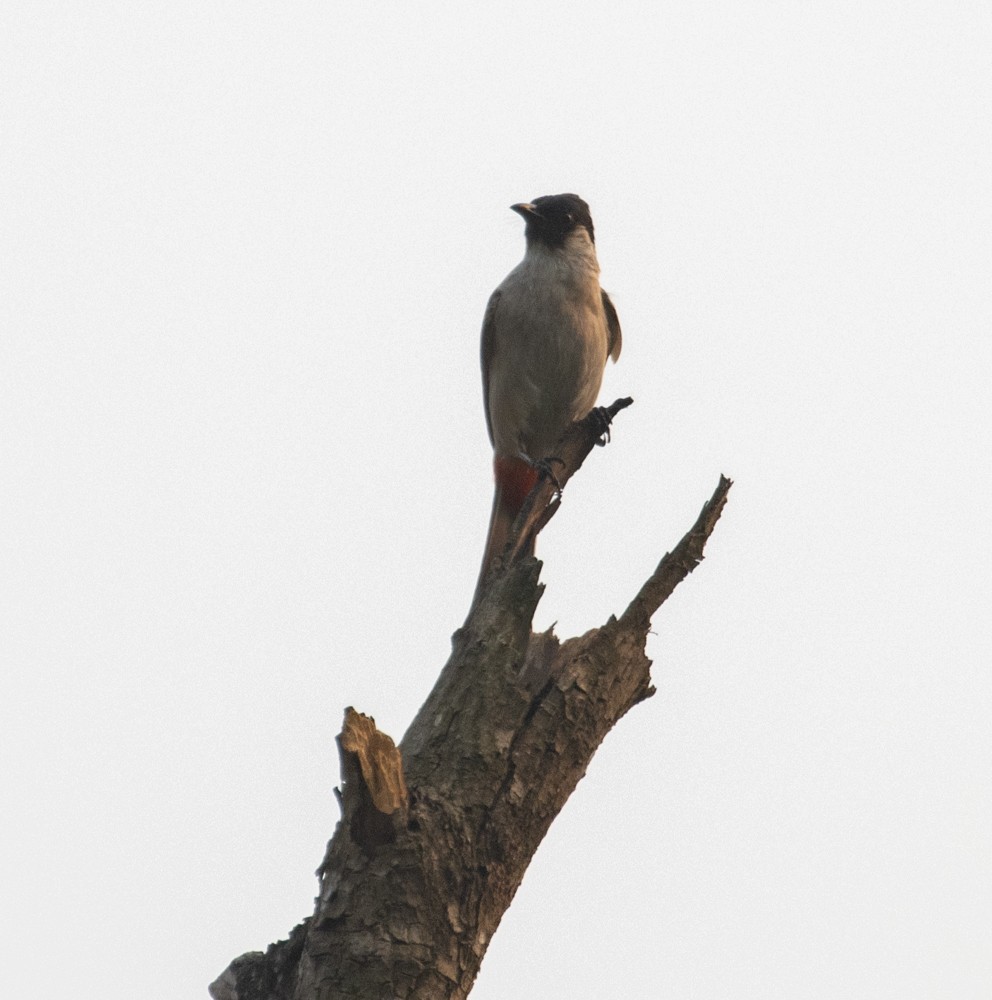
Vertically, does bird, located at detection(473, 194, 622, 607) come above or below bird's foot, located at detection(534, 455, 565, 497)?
above

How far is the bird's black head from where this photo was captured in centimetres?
746

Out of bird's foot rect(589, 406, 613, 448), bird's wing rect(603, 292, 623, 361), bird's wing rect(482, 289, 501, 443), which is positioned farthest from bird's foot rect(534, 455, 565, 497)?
bird's wing rect(603, 292, 623, 361)

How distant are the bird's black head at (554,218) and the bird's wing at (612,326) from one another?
17.0 inches

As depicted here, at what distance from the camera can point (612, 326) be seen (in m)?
7.46

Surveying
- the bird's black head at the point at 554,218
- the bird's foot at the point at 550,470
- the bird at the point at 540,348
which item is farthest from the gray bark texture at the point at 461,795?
the bird's black head at the point at 554,218

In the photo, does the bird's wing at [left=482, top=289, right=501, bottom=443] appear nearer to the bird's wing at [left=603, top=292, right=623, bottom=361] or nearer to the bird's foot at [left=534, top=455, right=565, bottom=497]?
the bird's wing at [left=603, top=292, right=623, bottom=361]

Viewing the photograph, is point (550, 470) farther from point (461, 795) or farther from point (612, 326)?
point (612, 326)

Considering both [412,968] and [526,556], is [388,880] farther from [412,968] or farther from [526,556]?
[526,556]

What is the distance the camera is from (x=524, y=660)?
14.5ft

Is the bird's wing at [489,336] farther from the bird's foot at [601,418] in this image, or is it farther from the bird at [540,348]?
the bird's foot at [601,418]

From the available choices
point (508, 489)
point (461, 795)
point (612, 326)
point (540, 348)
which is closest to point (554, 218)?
point (612, 326)

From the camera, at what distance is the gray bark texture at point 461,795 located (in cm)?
373

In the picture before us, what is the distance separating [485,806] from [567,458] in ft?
7.19

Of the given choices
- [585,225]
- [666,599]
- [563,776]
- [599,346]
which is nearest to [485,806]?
[563,776]
